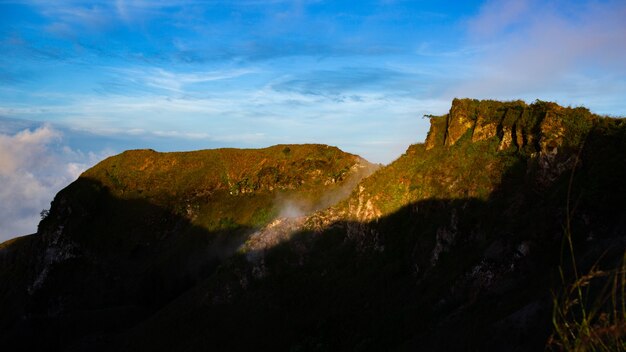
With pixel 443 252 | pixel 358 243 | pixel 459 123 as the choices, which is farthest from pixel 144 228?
pixel 443 252

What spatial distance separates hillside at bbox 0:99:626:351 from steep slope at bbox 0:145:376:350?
34cm

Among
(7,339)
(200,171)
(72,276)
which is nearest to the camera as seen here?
(7,339)

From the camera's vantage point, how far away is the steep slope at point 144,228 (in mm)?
70312

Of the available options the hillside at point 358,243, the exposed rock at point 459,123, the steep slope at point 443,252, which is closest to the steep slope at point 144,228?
the hillside at point 358,243

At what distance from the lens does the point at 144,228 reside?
82375 mm

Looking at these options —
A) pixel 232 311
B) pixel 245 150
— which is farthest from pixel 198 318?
pixel 245 150

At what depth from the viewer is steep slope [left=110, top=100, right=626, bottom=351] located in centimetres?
2153

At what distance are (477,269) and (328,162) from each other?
52120mm

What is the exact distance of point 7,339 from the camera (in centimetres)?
6975

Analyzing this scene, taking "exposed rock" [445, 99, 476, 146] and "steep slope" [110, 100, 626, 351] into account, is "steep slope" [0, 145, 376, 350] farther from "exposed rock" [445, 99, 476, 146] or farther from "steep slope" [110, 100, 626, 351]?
"exposed rock" [445, 99, 476, 146]

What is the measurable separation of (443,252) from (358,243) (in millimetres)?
12587

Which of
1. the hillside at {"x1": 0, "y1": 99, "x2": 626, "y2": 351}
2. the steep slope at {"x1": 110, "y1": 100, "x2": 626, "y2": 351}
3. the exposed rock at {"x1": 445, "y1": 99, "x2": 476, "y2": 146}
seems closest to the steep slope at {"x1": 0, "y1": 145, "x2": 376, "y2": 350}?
the hillside at {"x1": 0, "y1": 99, "x2": 626, "y2": 351}

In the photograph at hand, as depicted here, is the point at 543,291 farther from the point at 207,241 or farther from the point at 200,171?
the point at 200,171

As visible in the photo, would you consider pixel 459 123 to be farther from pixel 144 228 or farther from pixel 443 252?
pixel 144 228
